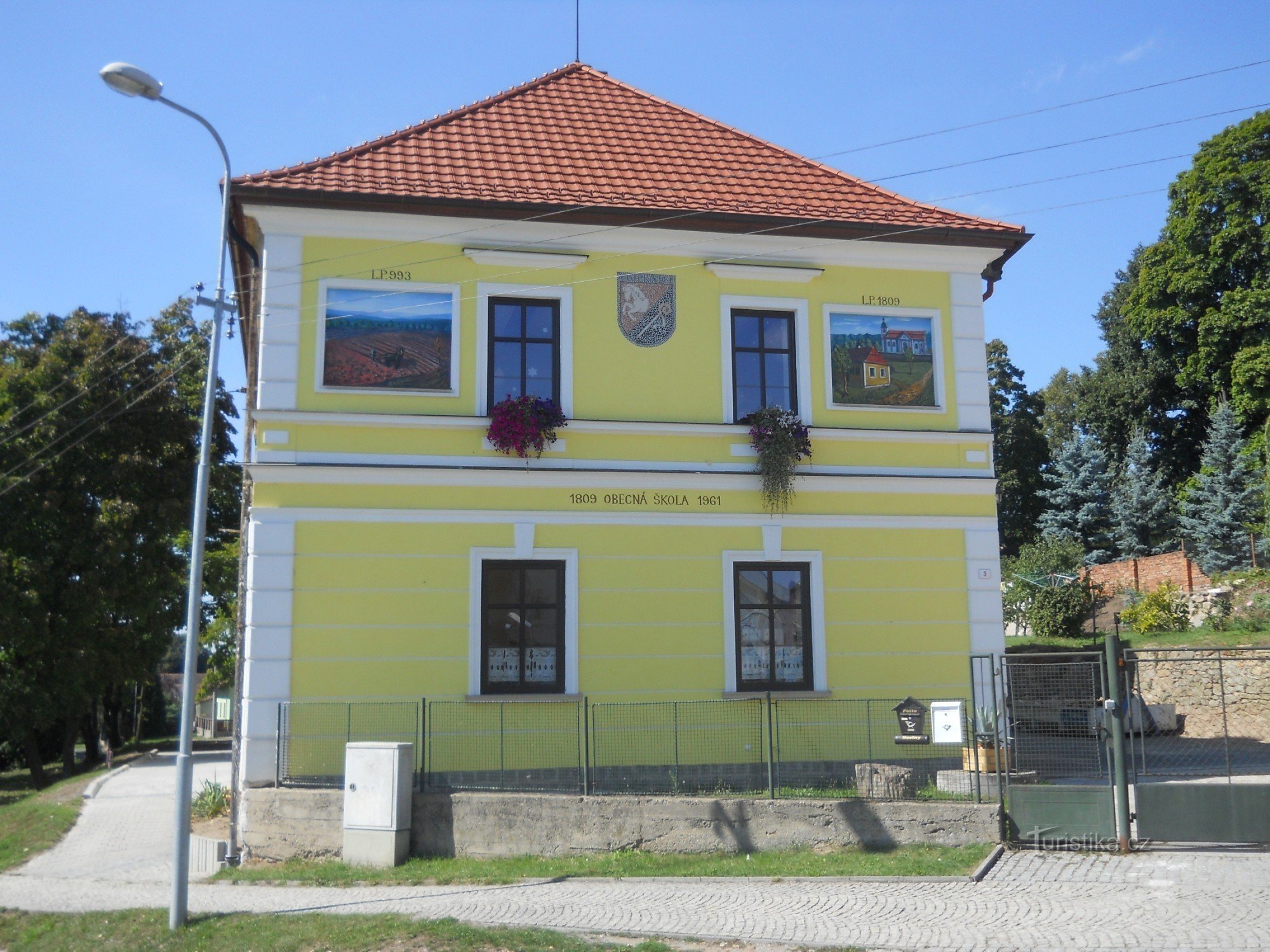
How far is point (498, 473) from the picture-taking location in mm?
14539

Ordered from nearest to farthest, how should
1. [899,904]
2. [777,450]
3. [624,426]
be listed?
[899,904], [777,450], [624,426]

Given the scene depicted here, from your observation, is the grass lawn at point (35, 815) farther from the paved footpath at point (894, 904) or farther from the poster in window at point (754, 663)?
the poster in window at point (754, 663)

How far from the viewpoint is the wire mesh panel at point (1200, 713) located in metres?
11.7

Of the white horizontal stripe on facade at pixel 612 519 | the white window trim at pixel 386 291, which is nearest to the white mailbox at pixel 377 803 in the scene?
the white horizontal stripe on facade at pixel 612 519

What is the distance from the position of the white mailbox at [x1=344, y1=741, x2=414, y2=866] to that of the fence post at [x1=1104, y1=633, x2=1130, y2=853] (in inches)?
290

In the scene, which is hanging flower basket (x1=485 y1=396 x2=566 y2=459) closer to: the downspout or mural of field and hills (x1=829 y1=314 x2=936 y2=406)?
the downspout

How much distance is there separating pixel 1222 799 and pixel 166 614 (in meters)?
26.3

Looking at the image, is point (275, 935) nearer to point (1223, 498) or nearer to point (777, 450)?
point (777, 450)

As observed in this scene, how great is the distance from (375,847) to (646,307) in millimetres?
7735

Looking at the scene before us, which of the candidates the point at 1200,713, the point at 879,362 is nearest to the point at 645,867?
the point at 879,362

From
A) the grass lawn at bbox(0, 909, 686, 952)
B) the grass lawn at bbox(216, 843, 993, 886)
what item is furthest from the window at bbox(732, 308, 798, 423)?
the grass lawn at bbox(0, 909, 686, 952)

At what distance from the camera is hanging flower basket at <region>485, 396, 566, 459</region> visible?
14.3 metres

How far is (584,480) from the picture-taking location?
14.8 meters

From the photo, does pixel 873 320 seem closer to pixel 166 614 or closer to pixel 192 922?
pixel 192 922
